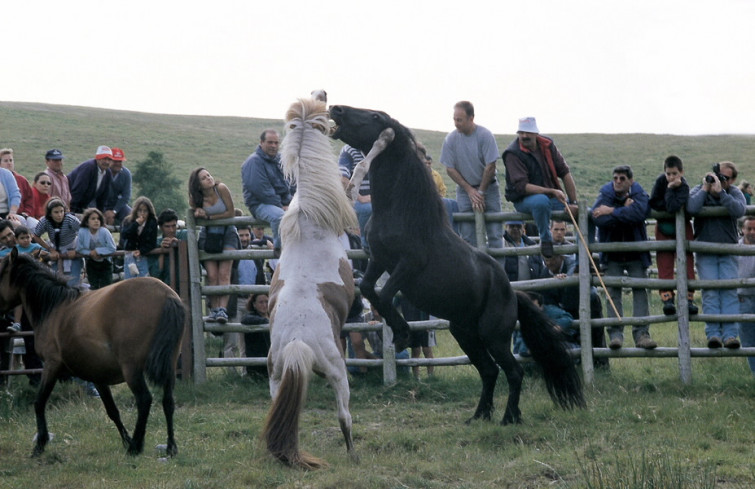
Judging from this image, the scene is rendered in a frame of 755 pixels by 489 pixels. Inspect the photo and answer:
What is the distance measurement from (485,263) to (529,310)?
2.38ft

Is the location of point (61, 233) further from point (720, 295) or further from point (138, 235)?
point (720, 295)

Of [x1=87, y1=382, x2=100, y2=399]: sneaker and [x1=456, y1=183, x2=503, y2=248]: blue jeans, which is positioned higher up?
[x1=456, y1=183, x2=503, y2=248]: blue jeans

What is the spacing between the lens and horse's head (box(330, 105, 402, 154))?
24.9 ft

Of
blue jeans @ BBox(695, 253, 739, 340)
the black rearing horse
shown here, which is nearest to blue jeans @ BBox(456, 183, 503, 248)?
the black rearing horse

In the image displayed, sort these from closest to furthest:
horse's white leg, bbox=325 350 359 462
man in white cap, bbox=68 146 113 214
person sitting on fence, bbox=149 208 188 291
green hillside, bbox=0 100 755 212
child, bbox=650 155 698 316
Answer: horse's white leg, bbox=325 350 359 462, child, bbox=650 155 698 316, person sitting on fence, bbox=149 208 188 291, man in white cap, bbox=68 146 113 214, green hillside, bbox=0 100 755 212

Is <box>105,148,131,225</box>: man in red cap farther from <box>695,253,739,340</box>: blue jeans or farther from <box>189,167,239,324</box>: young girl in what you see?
<box>695,253,739,340</box>: blue jeans

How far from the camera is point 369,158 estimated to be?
24.6 feet

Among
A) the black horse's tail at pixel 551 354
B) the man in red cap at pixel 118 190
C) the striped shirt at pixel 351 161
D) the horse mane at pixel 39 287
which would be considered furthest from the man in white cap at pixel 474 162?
the man in red cap at pixel 118 190

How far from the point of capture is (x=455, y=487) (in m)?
6.34

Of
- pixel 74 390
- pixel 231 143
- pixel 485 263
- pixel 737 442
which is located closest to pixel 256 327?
pixel 74 390

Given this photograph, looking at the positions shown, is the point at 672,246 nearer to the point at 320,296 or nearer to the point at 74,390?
the point at 320,296

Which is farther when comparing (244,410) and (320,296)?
(244,410)

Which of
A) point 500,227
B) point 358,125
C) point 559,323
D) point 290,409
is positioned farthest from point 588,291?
point 290,409

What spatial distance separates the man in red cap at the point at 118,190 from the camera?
12805mm
